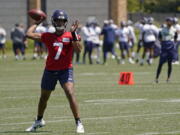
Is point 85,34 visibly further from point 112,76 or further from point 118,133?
point 118,133

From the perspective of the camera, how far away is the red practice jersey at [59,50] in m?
11.7

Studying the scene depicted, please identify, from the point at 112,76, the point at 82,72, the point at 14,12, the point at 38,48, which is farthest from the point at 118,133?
the point at 14,12

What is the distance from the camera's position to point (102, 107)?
1506 centimetres

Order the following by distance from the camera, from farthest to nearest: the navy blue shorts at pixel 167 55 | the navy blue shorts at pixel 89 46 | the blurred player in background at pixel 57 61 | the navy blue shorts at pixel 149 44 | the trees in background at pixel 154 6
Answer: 1. the trees in background at pixel 154 6
2. the navy blue shorts at pixel 89 46
3. the navy blue shorts at pixel 149 44
4. the navy blue shorts at pixel 167 55
5. the blurred player in background at pixel 57 61

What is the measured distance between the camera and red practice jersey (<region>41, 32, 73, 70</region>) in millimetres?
11672

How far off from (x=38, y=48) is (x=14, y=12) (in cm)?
1792

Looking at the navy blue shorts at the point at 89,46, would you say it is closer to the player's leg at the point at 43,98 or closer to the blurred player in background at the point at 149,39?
the blurred player in background at the point at 149,39

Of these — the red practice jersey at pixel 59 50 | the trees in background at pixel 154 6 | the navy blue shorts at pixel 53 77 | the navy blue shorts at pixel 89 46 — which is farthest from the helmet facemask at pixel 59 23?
the trees in background at pixel 154 6

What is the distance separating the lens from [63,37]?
1167 cm

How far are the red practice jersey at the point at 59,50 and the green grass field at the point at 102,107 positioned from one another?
3.20 ft

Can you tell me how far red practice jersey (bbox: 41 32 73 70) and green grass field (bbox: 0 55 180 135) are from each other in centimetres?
97

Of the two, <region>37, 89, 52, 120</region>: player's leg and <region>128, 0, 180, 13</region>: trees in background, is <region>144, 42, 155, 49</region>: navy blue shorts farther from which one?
<region>128, 0, 180, 13</region>: trees in background

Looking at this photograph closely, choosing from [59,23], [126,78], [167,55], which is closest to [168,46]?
[167,55]

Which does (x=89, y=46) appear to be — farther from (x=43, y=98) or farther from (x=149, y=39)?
(x=43, y=98)
